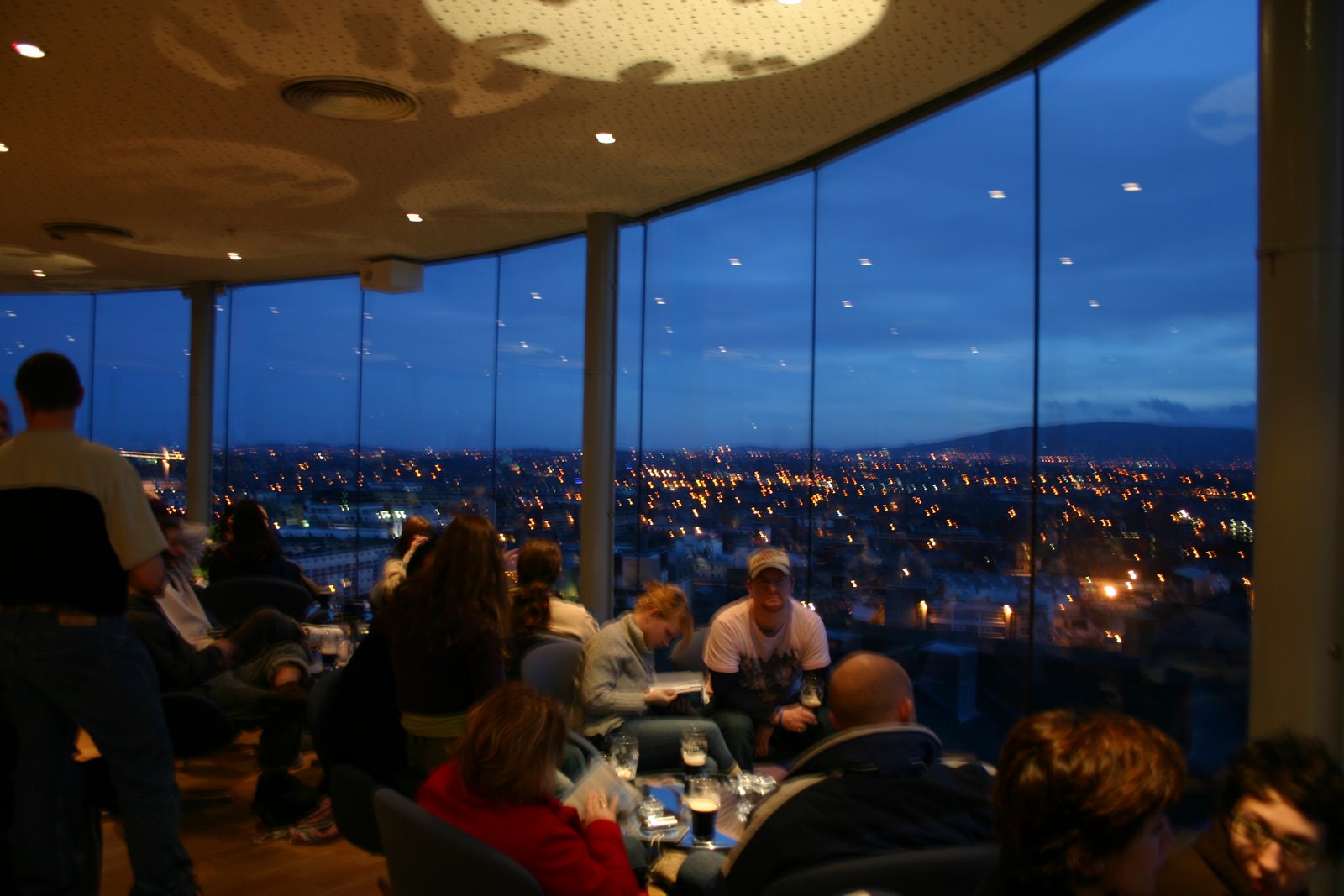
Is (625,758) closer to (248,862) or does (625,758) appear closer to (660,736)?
(660,736)

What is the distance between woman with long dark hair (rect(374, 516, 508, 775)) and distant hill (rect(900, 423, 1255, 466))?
8.57 feet

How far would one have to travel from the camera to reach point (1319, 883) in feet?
8.65

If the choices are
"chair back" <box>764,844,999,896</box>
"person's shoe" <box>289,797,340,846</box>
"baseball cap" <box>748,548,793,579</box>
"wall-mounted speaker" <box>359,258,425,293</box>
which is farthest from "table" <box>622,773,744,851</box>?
"wall-mounted speaker" <box>359,258,425,293</box>

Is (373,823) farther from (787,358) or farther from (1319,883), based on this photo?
(787,358)

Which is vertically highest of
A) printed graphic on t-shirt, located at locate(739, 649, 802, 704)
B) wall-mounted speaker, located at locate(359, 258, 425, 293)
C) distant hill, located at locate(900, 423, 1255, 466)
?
wall-mounted speaker, located at locate(359, 258, 425, 293)

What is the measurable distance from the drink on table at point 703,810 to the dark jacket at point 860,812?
452 mm

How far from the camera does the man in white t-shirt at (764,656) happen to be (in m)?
3.96

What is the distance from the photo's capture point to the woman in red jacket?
196 cm

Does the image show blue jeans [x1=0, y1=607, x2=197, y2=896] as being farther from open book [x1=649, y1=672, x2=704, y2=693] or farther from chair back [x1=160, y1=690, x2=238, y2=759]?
open book [x1=649, y1=672, x2=704, y2=693]

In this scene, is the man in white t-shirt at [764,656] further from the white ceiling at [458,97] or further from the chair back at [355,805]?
the white ceiling at [458,97]

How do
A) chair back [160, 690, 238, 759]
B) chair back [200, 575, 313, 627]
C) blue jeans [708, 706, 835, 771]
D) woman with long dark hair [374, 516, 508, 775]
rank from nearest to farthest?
woman with long dark hair [374, 516, 508, 775] → chair back [160, 690, 238, 759] → blue jeans [708, 706, 835, 771] → chair back [200, 575, 313, 627]

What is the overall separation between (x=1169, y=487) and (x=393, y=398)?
7.29 metres

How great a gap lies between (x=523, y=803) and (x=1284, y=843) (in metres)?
1.53

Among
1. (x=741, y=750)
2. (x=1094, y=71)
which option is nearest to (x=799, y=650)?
(x=741, y=750)
